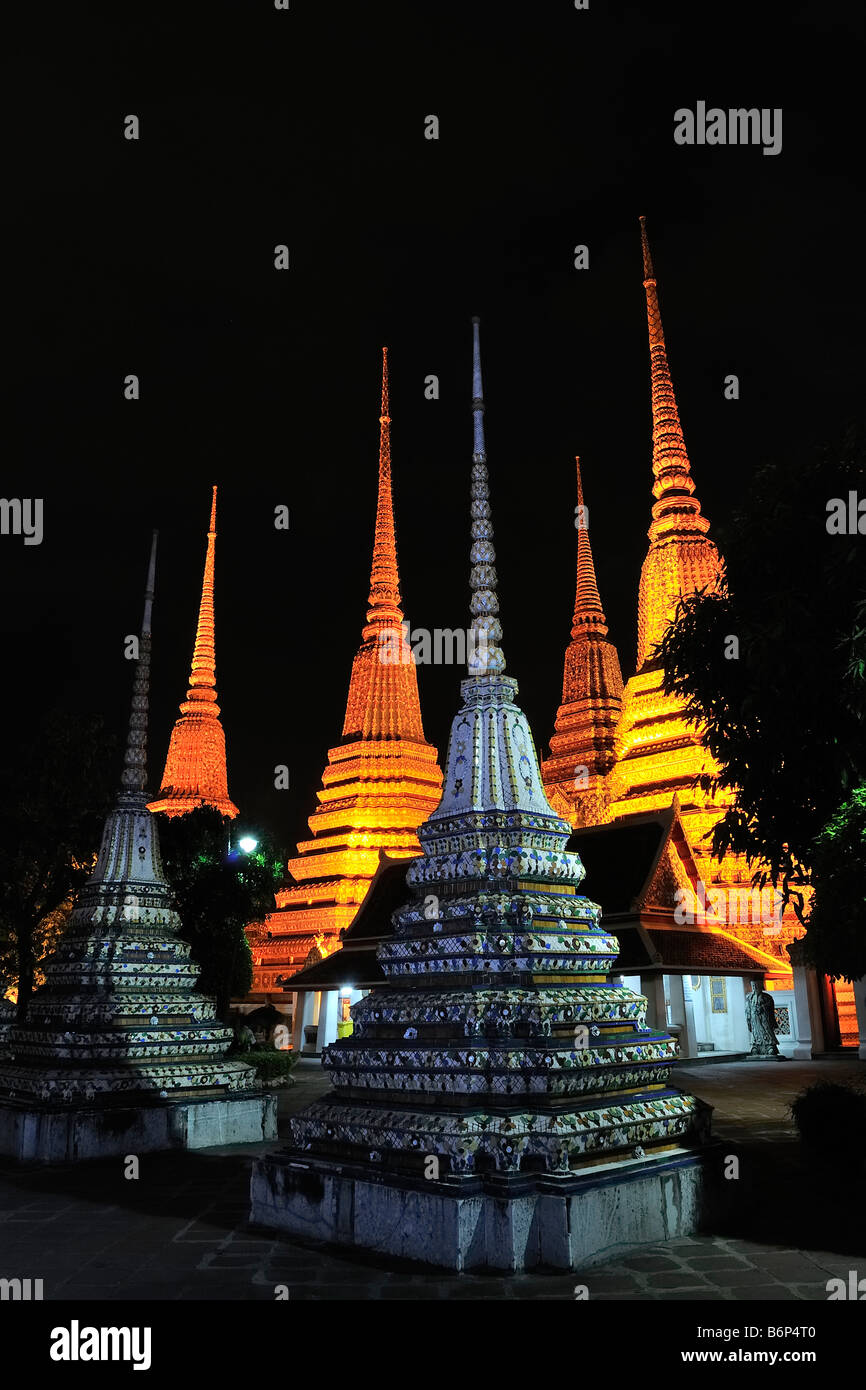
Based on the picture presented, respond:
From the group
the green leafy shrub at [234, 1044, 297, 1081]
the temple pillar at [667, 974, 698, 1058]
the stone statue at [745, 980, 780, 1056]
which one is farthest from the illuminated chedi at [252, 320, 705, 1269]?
the stone statue at [745, 980, 780, 1056]

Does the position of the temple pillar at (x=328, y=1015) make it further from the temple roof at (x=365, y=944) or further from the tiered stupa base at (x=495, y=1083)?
the tiered stupa base at (x=495, y=1083)

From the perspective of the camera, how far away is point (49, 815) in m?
17.4

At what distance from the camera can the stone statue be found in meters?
23.9

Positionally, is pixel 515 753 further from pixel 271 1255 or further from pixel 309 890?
pixel 309 890

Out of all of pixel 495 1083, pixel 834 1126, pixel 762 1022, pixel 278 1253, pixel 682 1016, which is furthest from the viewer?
pixel 762 1022

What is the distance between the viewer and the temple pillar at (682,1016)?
2322cm

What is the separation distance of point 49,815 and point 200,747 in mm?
30948

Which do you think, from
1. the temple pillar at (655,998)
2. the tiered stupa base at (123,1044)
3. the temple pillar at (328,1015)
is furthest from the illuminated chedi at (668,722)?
the tiered stupa base at (123,1044)

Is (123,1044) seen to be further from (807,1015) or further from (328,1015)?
(807,1015)

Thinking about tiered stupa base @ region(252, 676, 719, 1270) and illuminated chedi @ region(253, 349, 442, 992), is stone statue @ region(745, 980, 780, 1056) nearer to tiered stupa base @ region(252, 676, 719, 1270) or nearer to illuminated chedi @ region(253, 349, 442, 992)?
illuminated chedi @ region(253, 349, 442, 992)

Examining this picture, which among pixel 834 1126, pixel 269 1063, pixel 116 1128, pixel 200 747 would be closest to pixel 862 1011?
pixel 269 1063

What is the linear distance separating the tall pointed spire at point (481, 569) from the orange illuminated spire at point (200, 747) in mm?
39366
